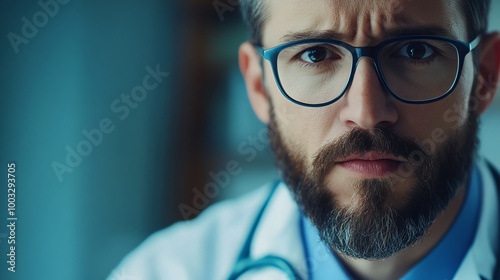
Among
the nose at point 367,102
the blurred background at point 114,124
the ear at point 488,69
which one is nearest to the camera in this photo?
the nose at point 367,102

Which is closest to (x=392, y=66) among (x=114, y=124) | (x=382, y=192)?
(x=382, y=192)

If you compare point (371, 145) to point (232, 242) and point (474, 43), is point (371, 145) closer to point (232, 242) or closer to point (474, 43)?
point (474, 43)

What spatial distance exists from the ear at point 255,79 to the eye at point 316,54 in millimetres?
102

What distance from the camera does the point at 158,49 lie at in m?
0.91

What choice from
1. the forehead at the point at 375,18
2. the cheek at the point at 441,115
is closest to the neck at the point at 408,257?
the cheek at the point at 441,115

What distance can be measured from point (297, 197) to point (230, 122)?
0.85ft

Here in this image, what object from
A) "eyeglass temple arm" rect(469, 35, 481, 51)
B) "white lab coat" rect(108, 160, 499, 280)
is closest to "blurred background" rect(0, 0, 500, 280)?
"white lab coat" rect(108, 160, 499, 280)

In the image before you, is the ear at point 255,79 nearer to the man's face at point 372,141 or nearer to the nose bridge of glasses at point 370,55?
the man's face at point 372,141

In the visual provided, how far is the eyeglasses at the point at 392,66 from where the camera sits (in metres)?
0.60

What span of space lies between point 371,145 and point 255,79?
209 millimetres

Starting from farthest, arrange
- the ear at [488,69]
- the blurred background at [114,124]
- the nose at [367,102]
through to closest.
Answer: the blurred background at [114,124]
the ear at [488,69]
the nose at [367,102]

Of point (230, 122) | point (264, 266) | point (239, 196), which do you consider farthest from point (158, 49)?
point (264, 266)

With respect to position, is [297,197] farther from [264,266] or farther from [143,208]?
[143,208]

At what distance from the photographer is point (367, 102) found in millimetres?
583
